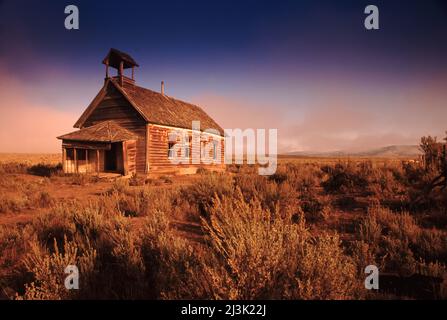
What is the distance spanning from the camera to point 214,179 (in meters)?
7.25

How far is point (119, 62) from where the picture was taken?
16.6 m

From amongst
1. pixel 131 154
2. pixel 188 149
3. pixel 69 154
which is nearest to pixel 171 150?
pixel 188 149

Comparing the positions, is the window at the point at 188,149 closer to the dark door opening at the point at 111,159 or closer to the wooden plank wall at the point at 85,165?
the dark door opening at the point at 111,159

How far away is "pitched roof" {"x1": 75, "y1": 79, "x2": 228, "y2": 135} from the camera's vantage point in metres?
15.8

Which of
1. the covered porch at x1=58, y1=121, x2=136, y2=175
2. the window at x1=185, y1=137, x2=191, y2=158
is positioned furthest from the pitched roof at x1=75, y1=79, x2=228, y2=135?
the covered porch at x1=58, y1=121, x2=136, y2=175

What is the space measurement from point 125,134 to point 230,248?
48.0 ft

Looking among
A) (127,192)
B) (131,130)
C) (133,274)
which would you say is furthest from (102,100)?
(133,274)

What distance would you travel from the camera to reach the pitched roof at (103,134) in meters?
14.4

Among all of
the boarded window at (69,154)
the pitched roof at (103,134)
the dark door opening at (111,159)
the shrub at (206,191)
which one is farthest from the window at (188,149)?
the shrub at (206,191)
